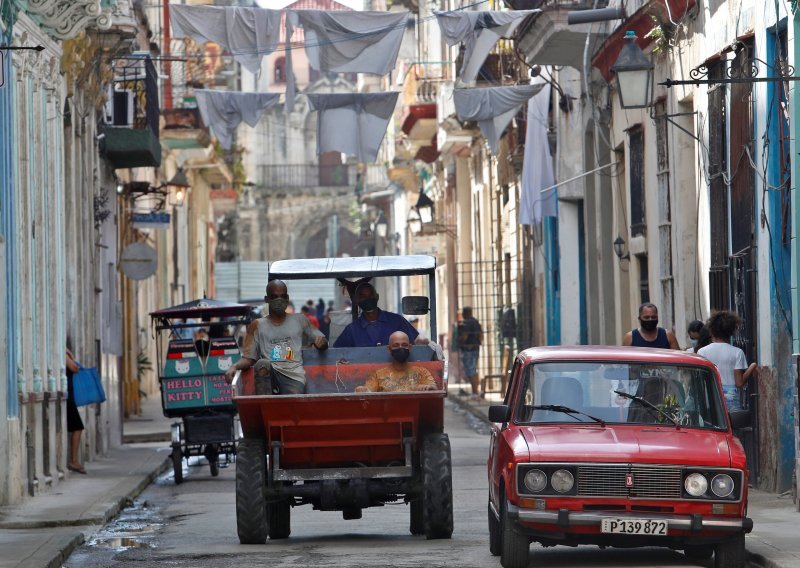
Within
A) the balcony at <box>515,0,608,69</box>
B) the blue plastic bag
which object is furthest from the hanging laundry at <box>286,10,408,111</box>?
the blue plastic bag

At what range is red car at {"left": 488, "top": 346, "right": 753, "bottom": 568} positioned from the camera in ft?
34.5

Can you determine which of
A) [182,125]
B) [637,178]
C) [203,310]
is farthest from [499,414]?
[182,125]

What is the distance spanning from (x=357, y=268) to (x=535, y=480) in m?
4.53

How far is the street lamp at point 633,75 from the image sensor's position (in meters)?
18.0

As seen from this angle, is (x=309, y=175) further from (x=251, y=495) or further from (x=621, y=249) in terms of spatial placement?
(x=251, y=495)

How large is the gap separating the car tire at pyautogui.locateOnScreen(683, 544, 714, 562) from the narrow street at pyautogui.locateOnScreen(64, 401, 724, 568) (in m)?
0.07

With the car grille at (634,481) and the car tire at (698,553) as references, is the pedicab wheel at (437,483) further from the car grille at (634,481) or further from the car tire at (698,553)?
the car grille at (634,481)

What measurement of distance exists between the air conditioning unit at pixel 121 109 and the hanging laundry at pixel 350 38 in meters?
4.86

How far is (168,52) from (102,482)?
22455mm

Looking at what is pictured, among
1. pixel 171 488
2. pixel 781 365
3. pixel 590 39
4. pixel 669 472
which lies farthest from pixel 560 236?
pixel 669 472

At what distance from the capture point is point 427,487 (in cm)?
1297

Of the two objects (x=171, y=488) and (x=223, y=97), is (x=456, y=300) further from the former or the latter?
(x=171, y=488)

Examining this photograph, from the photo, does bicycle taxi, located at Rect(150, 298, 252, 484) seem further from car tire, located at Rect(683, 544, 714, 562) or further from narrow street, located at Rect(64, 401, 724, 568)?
car tire, located at Rect(683, 544, 714, 562)

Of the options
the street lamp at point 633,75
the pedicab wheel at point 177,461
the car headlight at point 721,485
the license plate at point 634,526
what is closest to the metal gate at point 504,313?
the pedicab wheel at point 177,461
